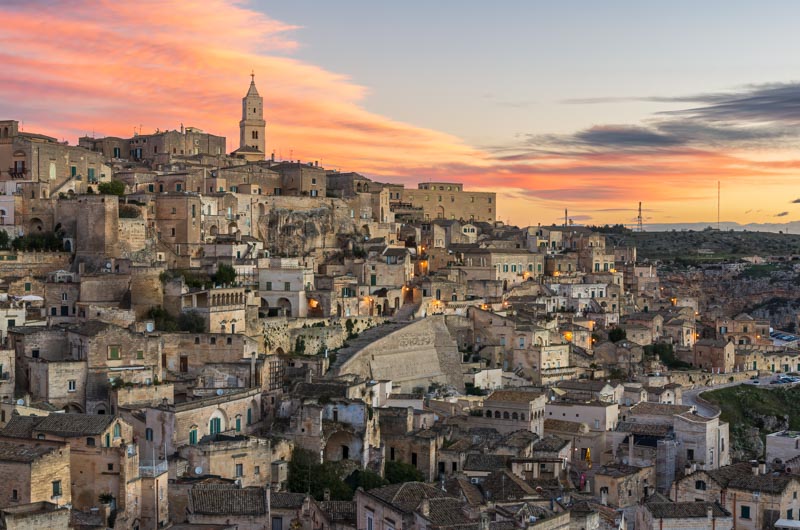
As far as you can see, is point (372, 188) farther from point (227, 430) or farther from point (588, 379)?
point (227, 430)

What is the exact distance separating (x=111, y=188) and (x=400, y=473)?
25009mm

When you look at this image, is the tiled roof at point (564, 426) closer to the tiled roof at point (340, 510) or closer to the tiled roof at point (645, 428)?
the tiled roof at point (645, 428)

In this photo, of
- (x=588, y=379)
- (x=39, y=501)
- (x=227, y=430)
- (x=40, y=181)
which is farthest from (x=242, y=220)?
(x=39, y=501)

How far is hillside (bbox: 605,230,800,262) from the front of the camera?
11588 centimetres

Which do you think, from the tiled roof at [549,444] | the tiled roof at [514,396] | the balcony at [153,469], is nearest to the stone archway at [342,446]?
the tiled roof at [549,444]

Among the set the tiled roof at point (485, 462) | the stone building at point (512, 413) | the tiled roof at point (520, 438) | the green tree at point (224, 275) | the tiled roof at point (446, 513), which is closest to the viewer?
the tiled roof at point (446, 513)

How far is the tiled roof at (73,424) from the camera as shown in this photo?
94.9 feet

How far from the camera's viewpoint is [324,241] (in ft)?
201

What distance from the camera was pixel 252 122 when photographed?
8094 cm

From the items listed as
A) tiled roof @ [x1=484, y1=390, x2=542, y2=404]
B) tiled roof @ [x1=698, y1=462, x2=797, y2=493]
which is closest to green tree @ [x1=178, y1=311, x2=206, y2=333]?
tiled roof @ [x1=484, y1=390, x2=542, y2=404]

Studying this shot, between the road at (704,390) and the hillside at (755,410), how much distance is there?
1.98 ft

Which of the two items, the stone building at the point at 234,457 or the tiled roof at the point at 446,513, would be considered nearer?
the tiled roof at the point at 446,513

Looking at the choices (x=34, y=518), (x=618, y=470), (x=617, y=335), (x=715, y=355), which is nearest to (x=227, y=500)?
(x=34, y=518)

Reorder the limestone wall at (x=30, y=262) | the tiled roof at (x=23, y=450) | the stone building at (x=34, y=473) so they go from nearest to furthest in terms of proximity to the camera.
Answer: the stone building at (x=34, y=473) < the tiled roof at (x=23, y=450) < the limestone wall at (x=30, y=262)
